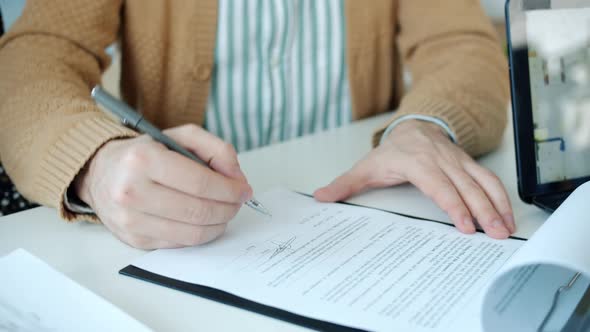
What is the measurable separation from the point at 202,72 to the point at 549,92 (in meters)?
0.58

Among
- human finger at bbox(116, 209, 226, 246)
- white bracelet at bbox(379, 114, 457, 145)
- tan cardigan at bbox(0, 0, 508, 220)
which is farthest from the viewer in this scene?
white bracelet at bbox(379, 114, 457, 145)

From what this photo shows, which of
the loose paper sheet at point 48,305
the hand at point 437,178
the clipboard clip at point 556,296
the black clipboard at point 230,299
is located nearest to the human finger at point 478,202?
the hand at point 437,178

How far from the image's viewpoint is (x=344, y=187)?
585mm

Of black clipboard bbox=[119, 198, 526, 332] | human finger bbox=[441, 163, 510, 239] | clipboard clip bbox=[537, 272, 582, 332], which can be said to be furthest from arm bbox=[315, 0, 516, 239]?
black clipboard bbox=[119, 198, 526, 332]

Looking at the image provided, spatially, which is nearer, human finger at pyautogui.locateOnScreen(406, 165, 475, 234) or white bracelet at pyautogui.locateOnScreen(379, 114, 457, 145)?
human finger at pyautogui.locateOnScreen(406, 165, 475, 234)

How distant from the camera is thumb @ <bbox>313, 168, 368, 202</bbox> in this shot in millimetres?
575

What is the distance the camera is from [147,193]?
0.43 meters

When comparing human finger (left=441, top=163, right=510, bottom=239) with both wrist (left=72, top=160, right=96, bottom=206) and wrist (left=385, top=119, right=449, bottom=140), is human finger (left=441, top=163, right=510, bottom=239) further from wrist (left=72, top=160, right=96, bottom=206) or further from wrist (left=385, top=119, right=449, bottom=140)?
wrist (left=72, top=160, right=96, bottom=206)

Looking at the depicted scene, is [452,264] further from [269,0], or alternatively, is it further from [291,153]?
[269,0]

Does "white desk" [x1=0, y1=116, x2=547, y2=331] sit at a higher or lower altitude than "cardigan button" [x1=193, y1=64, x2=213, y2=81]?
lower

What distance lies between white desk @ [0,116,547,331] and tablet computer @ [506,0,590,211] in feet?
0.16

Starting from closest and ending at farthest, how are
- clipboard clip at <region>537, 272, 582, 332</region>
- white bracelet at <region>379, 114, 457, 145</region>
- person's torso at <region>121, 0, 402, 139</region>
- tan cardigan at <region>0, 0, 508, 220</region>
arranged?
1. clipboard clip at <region>537, 272, 582, 332</region>
2. tan cardigan at <region>0, 0, 508, 220</region>
3. white bracelet at <region>379, 114, 457, 145</region>
4. person's torso at <region>121, 0, 402, 139</region>

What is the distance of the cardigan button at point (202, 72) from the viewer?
35.2 inches

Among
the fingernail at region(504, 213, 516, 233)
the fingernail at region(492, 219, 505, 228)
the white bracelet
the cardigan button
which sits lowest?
the fingernail at region(504, 213, 516, 233)
